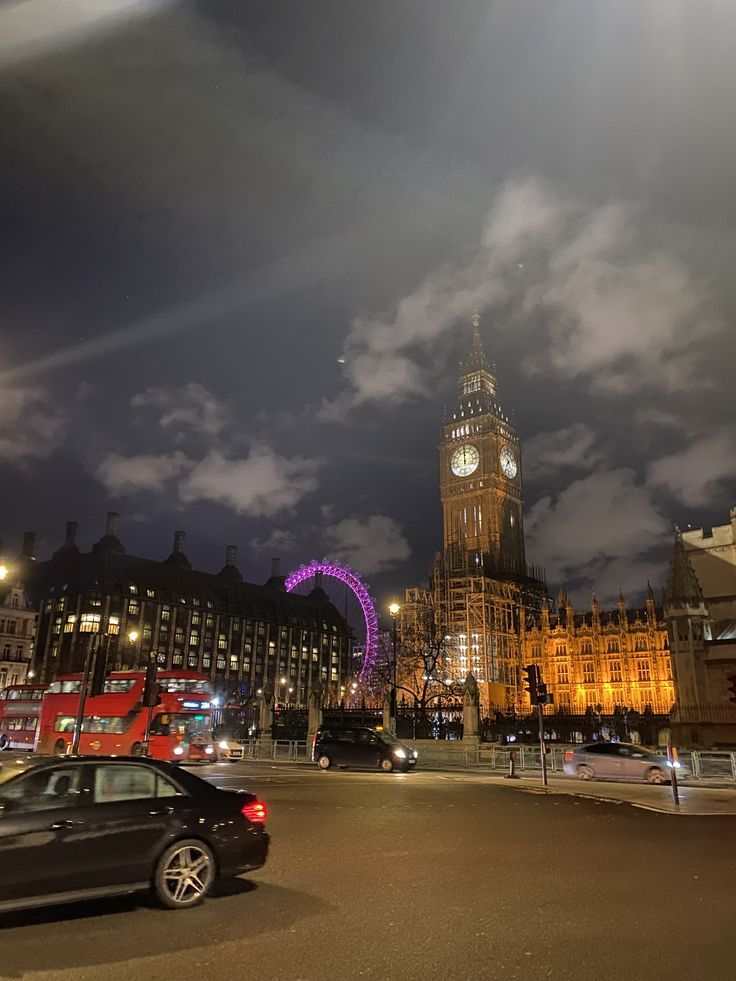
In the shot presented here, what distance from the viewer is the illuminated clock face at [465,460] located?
113250 millimetres

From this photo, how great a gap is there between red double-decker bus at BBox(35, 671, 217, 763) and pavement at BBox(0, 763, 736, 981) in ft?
63.5

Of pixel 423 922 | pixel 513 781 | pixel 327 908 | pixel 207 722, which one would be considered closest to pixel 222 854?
pixel 327 908

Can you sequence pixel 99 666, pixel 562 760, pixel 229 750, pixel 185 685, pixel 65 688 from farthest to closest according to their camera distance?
1. pixel 229 750
2. pixel 65 688
3. pixel 185 685
4. pixel 562 760
5. pixel 99 666

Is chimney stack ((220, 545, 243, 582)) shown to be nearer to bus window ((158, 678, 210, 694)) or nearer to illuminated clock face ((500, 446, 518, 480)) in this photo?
illuminated clock face ((500, 446, 518, 480))

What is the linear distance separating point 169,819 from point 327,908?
179 centimetres

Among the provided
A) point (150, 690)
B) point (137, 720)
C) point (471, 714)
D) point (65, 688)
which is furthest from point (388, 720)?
point (150, 690)

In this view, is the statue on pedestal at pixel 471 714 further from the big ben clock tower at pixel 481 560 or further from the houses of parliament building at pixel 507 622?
the big ben clock tower at pixel 481 560

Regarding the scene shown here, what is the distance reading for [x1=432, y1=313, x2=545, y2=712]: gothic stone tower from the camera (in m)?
83.2

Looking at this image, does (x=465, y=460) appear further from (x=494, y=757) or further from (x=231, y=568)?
(x=494, y=757)

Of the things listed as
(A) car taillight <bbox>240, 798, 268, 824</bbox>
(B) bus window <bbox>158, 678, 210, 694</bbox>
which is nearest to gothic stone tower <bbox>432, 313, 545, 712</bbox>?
(B) bus window <bbox>158, 678, 210, 694</bbox>

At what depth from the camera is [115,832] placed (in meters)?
6.69

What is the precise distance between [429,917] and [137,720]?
25604 mm

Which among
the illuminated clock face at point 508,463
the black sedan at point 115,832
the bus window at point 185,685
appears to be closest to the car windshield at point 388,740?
the bus window at point 185,685

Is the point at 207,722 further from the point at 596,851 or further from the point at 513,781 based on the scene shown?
the point at 596,851
